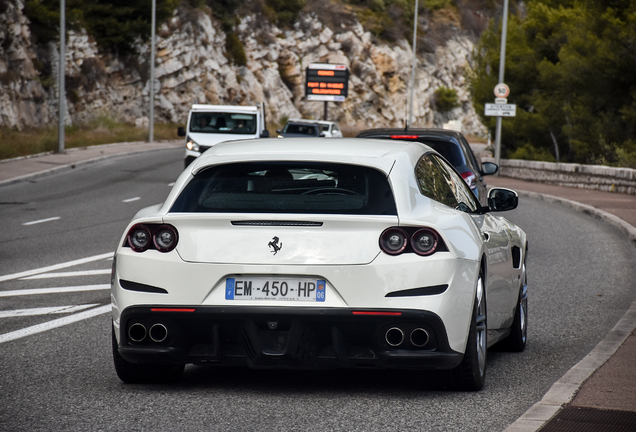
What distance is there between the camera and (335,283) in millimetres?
5027

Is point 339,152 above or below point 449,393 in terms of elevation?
above

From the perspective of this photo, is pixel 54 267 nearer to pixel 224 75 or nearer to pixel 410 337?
pixel 410 337

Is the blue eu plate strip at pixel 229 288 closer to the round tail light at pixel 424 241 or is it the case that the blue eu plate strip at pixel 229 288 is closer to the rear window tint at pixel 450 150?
the round tail light at pixel 424 241

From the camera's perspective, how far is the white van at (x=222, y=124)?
91.2ft

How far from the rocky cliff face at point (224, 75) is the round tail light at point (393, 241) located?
129ft

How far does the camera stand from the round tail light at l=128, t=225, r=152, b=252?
17.2 feet

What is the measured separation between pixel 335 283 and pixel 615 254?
9627 millimetres

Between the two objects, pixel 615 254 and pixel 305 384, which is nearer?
pixel 305 384

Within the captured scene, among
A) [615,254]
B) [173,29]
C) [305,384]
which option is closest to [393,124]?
[173,29]

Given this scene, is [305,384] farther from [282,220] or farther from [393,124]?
[393,124]

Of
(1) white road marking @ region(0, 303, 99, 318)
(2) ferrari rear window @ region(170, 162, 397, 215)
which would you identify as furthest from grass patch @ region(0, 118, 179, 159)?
(2) ferrari rear window @ region(170, 162, 397, 215)

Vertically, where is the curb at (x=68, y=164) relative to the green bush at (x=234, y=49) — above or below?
below

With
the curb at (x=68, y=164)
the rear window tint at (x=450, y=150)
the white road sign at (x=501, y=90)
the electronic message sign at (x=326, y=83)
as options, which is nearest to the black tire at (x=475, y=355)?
the rear window tint at (x=450, y=150)

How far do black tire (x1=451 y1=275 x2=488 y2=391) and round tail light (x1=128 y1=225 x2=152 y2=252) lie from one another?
1.88 metres
